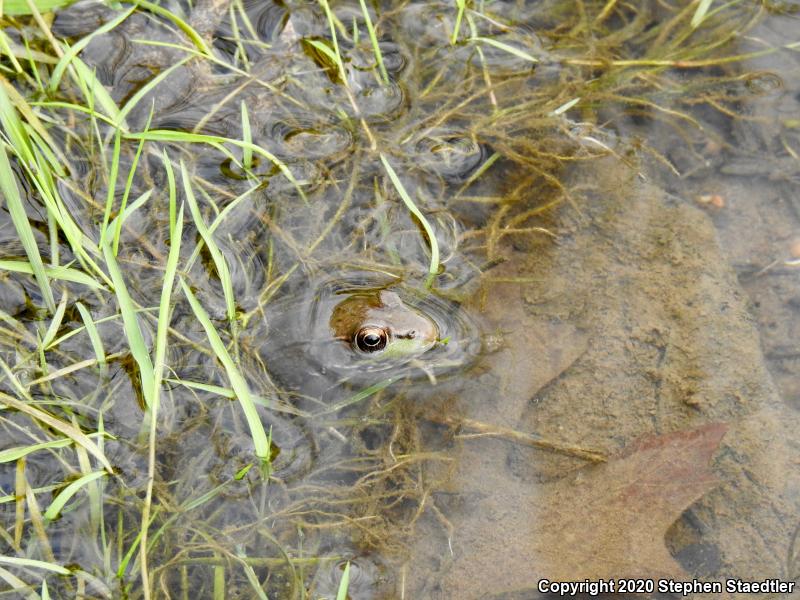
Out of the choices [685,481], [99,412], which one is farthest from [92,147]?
[685,481]

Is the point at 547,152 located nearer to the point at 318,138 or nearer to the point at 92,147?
the point at 318,138

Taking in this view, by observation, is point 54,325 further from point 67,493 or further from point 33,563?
point 33,563

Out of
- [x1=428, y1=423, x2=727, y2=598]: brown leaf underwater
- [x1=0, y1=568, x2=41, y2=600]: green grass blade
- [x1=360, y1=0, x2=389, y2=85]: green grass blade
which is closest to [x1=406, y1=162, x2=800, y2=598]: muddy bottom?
[x1=428, y1=423, x2=727, y2=598]: brown leaf underwater

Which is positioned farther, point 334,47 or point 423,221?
point 334,47

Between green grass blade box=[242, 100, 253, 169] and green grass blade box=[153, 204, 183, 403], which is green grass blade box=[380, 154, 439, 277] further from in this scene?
green grass blade box=[153, 204, 183, 403]

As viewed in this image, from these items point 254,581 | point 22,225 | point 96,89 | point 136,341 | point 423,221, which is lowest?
point 254,581

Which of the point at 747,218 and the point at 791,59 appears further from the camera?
the point at 791,59

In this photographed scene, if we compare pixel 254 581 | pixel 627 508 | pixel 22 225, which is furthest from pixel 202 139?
pixel 627 508
